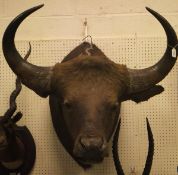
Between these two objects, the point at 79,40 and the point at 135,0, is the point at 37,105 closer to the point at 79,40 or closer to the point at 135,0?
the point at 79,40

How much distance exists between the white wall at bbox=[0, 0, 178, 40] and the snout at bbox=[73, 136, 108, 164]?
3.76 feet

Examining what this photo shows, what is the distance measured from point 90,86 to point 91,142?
1.00ft

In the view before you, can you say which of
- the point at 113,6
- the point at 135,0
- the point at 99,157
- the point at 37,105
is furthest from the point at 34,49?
the point at 99,157

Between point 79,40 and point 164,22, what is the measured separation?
905 millimetres

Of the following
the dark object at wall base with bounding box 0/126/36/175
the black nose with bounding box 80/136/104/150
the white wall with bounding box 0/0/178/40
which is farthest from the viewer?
the white wall with bounding box 0/0/178/40

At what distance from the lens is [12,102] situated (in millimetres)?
2285

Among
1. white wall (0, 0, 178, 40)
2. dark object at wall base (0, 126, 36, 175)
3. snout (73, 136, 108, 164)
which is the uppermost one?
white wall (0, 0, 178, 40)

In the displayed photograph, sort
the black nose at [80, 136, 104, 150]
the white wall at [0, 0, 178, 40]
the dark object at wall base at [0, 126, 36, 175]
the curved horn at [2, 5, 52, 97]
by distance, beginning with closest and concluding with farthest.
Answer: the black nose at [80, 136, 104, 150], the curved horn at [2, 5, 52, 97], the dark object at wall base at [0, 126, 36, 175], the white wall at [0, 0, 178, 40]

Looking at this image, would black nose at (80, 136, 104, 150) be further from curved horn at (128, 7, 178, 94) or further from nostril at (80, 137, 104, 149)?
curved horn at (128, 7, 178, 94)

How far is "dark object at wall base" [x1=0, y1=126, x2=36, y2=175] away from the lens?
8.18 ft

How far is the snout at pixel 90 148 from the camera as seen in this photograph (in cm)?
161

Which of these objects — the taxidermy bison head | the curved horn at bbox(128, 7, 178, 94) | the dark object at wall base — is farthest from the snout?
the dark object at wall base

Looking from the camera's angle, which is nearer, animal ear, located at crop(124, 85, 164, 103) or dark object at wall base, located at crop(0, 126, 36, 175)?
animal ear, located at crop(124, 85, 164, 103)

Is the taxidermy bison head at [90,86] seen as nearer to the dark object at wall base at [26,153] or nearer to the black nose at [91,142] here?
the black nose at [91,142]
